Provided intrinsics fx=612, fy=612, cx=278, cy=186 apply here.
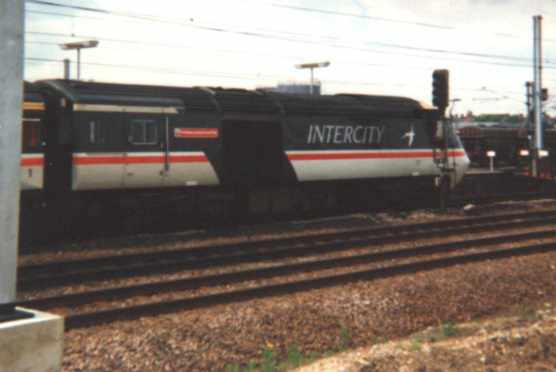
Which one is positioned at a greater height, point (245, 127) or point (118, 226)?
point (245, 127)

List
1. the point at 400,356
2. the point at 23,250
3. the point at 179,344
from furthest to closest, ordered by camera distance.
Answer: the point at 23,250
the point at 179,344
the point at 400,356

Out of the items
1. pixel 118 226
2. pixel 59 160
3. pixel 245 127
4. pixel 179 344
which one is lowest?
pixel 179 344

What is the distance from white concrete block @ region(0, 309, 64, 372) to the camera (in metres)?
4.38

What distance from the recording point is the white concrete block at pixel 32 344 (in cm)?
438

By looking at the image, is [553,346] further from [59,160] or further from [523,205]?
[523,205]

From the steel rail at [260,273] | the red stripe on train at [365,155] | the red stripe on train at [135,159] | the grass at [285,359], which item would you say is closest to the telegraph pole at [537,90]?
the red stripe on train at [365,155]

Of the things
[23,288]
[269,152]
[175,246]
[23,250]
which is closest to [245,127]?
[269,152]

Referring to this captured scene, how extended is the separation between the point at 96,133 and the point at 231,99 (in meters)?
3.80

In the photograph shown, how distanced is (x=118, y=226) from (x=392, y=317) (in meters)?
7.84

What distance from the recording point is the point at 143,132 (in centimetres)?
1460

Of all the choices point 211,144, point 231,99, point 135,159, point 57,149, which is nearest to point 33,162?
point 57,149

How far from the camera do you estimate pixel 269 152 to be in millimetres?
16578

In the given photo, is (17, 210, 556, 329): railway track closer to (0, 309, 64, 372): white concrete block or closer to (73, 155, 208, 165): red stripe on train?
(73, 155, 208, 165): red stripe on train

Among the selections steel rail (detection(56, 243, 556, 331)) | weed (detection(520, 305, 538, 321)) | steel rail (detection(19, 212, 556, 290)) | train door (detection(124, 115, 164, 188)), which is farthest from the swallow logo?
weed (detection(520, 305, 538, 321))
